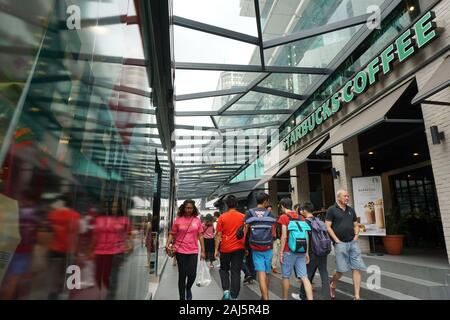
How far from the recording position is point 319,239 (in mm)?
4938

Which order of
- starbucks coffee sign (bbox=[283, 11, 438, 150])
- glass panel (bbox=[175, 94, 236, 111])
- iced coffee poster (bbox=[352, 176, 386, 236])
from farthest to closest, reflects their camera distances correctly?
glass panel (bbox=[175, 94, 236, 111]), iced coffee poster (bbox=[352, 176, 386, 236]), starbucks coffee sign (bbox=[283, 11, 438, 150])

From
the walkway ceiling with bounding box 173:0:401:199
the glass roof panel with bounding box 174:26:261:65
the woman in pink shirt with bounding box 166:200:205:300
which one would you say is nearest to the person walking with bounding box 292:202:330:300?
the woman in pink shirt with bounding box 166:200:205:300

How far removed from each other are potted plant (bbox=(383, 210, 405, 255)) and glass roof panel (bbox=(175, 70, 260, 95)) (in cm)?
662

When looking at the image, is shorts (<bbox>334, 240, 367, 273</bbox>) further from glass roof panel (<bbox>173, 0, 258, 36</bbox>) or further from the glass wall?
glass roof panel (<bbox>173, 0, 258, 36</bbox>)

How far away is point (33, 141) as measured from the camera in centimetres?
80

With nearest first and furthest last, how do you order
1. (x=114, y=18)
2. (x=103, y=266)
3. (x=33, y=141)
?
(x=33, y=141), (x=103, y=266), (x=114, y=18)

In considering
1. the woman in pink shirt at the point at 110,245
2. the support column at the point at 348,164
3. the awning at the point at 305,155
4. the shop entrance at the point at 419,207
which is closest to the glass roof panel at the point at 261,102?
the awning at the point at 305,155

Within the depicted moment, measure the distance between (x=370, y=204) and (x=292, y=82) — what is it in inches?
252

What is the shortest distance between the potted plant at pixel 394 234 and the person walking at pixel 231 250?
17.0 feet

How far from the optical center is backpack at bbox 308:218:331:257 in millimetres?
4852

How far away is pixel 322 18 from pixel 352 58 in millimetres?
1753

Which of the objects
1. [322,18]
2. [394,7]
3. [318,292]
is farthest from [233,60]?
[318,292]

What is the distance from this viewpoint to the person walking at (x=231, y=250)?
181 inches
